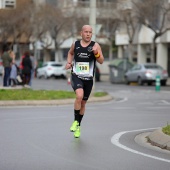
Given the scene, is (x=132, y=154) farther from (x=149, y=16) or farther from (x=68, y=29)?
(x=68, y=29)

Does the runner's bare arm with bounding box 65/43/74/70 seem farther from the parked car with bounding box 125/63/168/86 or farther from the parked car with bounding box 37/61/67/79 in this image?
the parked car with bounding box 37/61/67/79

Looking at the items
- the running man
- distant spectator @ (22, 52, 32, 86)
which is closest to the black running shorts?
the running man

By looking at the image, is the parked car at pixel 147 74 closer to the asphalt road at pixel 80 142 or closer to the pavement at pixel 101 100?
the pavement at pixel 101 100

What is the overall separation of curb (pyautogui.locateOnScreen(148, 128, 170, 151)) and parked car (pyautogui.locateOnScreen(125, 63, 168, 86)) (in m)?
29.5

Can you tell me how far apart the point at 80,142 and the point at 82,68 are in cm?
149

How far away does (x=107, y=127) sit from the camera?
13672 mm

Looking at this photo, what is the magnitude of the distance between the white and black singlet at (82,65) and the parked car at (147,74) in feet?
95.9

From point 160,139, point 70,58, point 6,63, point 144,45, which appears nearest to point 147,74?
point 6,63

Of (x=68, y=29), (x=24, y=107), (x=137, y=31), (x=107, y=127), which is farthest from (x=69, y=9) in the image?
(x=107, y=127)

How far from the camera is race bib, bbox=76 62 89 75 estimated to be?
11836 mm

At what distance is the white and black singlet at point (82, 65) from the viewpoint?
11.8 m

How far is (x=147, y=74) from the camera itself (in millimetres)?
41000

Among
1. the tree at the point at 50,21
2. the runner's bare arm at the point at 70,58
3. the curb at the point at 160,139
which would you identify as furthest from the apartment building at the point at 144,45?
the curb at the point at 160,139

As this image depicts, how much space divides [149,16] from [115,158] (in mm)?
38247
